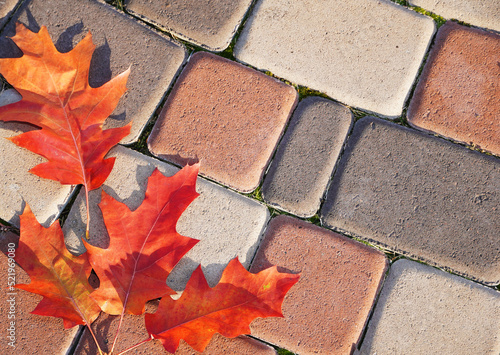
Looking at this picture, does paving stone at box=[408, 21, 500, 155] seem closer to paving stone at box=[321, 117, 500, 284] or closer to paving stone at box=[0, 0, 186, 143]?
paving stone at box=[321, 117, 500, 284]

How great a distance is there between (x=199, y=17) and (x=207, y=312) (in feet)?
3.35

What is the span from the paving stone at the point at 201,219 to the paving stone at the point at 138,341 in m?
0.19

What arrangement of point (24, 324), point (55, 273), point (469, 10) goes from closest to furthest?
point (55, 273), point (24, 324), point (469, 10)

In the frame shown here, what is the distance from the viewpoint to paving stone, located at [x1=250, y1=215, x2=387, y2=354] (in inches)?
47.8

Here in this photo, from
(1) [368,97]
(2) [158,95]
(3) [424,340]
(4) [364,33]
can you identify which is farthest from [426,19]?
(3) [424,340]

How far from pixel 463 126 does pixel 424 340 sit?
0.77 meters

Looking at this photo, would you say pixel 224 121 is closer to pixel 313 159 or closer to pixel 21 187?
pixel 313 159

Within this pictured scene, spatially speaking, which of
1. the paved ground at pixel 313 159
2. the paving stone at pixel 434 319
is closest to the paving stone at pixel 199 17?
the paved ground at pixel 313 159

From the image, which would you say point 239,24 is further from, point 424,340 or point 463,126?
point 424,340

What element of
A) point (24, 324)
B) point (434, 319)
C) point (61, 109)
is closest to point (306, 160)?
point (434, 319)

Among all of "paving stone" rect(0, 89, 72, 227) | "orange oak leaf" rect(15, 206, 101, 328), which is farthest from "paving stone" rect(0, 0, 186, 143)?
"orange oak leaf" rect(15, 206, 101, 328)

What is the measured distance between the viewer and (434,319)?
1220mm

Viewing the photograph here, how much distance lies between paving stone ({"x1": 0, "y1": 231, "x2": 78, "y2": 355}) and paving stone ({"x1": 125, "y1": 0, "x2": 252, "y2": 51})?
94 centimetres

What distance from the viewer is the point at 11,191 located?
121 centimetres
